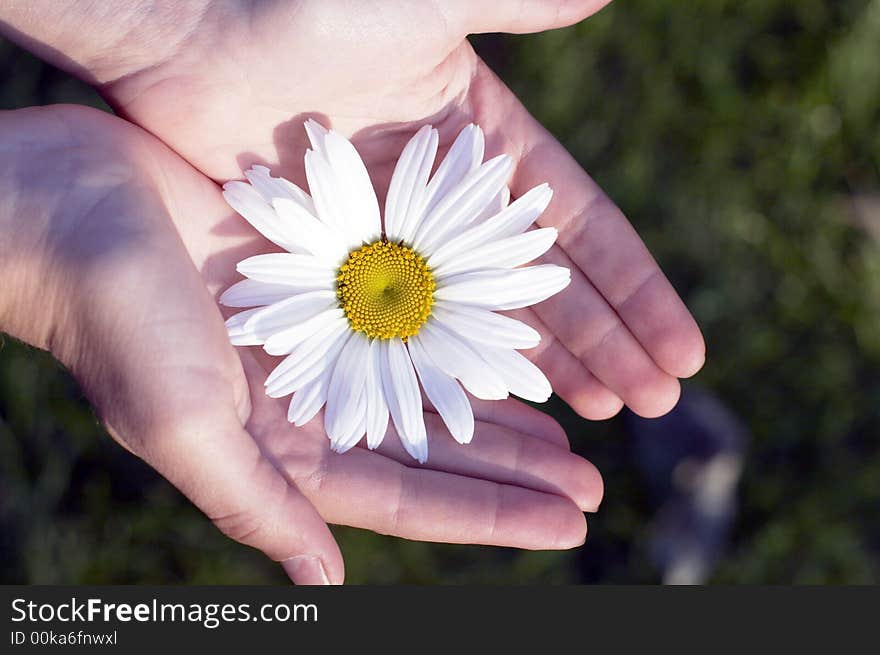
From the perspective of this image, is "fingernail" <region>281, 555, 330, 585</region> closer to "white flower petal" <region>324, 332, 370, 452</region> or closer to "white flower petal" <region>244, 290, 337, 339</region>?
"white flower petal" <region>324, 332, 370, 452</region>

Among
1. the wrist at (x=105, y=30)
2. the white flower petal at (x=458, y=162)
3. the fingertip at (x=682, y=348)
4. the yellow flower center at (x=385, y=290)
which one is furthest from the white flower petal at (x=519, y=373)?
the wrist at (x=105, y=30)

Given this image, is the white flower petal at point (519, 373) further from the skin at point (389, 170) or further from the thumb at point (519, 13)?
the thumb at point (519, 13)

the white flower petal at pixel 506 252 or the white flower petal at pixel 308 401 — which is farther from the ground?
the white flower petal at pixel 506 252

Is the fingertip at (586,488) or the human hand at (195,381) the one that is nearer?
the human hand at (195,381)

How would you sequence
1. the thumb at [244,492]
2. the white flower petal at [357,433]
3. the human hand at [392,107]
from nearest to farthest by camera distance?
the thumb at [244,492] → the white flower petal at [357,433] → the human hand at [392,107]

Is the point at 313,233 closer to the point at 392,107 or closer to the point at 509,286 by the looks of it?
the point at 392,107

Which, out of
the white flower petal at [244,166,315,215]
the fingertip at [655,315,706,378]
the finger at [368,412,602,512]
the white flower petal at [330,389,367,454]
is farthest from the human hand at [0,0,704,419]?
the white flower petal at [330,389,367,454]

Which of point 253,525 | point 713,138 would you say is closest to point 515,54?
point 713,138
